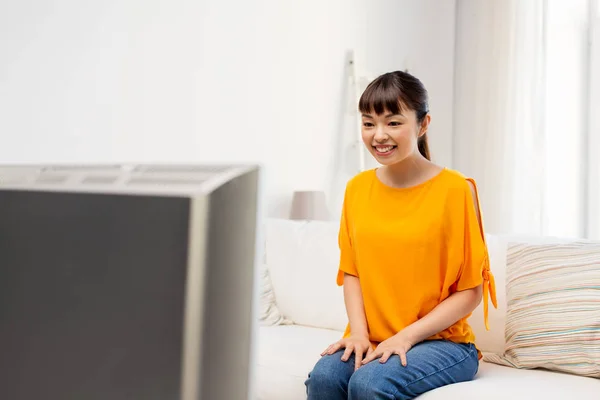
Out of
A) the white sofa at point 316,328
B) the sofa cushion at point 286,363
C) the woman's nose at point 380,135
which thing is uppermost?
the woman's nose at point 380,135

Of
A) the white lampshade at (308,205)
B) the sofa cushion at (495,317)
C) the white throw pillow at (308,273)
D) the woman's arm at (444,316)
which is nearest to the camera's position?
the woman's arm at (444,316)

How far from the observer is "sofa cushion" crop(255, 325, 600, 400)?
4.48 feet

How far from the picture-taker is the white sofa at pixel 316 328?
4.64ft

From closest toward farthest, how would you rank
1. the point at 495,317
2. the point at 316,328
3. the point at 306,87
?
the point at 495,317 → the point at 316,328 → the point at 306,87

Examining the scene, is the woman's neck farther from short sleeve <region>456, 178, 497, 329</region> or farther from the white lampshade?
the white lampshade

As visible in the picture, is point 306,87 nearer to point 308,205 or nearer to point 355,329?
point 308,205

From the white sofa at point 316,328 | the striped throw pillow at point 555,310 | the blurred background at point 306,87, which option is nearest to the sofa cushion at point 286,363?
the white sofa at point 316,328

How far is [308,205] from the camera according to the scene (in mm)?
3027

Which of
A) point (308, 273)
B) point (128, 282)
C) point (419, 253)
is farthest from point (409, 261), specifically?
point (128, 282)

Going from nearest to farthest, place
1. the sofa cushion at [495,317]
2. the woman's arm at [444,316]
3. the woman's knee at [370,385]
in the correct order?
the woman's knee at [370,385] → the woman's arm at [444,316] → the sofa cushion at [495,317]

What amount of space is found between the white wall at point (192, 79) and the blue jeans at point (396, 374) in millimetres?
821

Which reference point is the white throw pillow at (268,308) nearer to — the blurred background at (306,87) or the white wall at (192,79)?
the white wall at (192,79)

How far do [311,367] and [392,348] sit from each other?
1.23 ft

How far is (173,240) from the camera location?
10.4 inches
